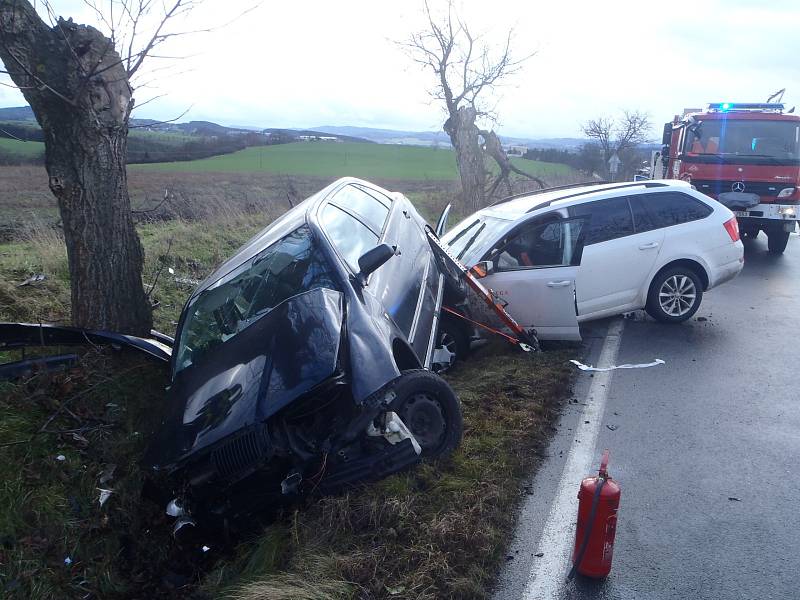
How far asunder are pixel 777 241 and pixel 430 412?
1184 cm

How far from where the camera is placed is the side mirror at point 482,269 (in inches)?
288

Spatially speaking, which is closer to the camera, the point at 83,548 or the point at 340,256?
the point at 83,548

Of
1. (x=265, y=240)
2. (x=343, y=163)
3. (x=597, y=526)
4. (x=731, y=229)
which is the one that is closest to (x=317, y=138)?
(x=343, y=163)

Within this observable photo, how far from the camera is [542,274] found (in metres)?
7.40

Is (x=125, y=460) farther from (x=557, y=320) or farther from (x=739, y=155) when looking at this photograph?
(x=739, y=155)

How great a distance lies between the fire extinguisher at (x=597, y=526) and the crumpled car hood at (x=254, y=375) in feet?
4.80

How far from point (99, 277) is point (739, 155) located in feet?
39.3

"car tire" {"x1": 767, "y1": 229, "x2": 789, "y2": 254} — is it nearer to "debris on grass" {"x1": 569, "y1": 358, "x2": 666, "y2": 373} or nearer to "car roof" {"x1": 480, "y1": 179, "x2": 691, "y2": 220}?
"car roof" {"x1": 480, "y1": 179, "x2": 691, "y2": 220}

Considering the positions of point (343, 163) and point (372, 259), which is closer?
point (372, 259)

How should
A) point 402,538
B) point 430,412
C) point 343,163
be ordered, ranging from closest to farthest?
point 402,538
point 430,412
point 343,163

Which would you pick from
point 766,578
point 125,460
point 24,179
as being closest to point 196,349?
point 125,460

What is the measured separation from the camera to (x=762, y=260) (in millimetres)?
13039

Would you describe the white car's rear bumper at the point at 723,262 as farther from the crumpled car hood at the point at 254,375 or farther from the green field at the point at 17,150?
the green field at the point at 17,150

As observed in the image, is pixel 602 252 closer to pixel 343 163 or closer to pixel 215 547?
pixel 215 547
